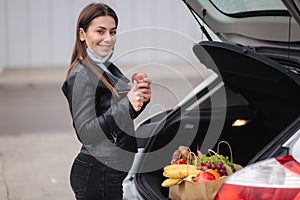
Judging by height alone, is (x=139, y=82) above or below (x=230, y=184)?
above

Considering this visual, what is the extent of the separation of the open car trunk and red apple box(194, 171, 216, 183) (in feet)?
0.81

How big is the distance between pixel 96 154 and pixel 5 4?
841 centimetres

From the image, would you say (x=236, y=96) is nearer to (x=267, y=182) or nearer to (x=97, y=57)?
(x=97, y=57)

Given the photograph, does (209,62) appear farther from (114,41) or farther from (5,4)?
(5,4)

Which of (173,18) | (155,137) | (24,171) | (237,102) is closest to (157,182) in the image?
(155,137)

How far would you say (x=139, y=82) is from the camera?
2.90m

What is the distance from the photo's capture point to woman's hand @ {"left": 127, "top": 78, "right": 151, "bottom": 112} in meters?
2.90

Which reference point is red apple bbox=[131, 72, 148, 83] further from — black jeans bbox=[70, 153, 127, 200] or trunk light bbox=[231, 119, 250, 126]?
trunk light bbox=[231, 119, 250, 126]

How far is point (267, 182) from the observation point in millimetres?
2328

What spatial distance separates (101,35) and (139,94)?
1.07 feet

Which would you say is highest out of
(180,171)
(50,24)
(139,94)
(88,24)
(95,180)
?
(88,24)

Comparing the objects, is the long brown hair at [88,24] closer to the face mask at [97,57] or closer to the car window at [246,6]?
the face mask at [97,57]

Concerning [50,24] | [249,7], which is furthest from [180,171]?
[50,24]

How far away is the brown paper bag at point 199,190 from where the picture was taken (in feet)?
A: 8.80
